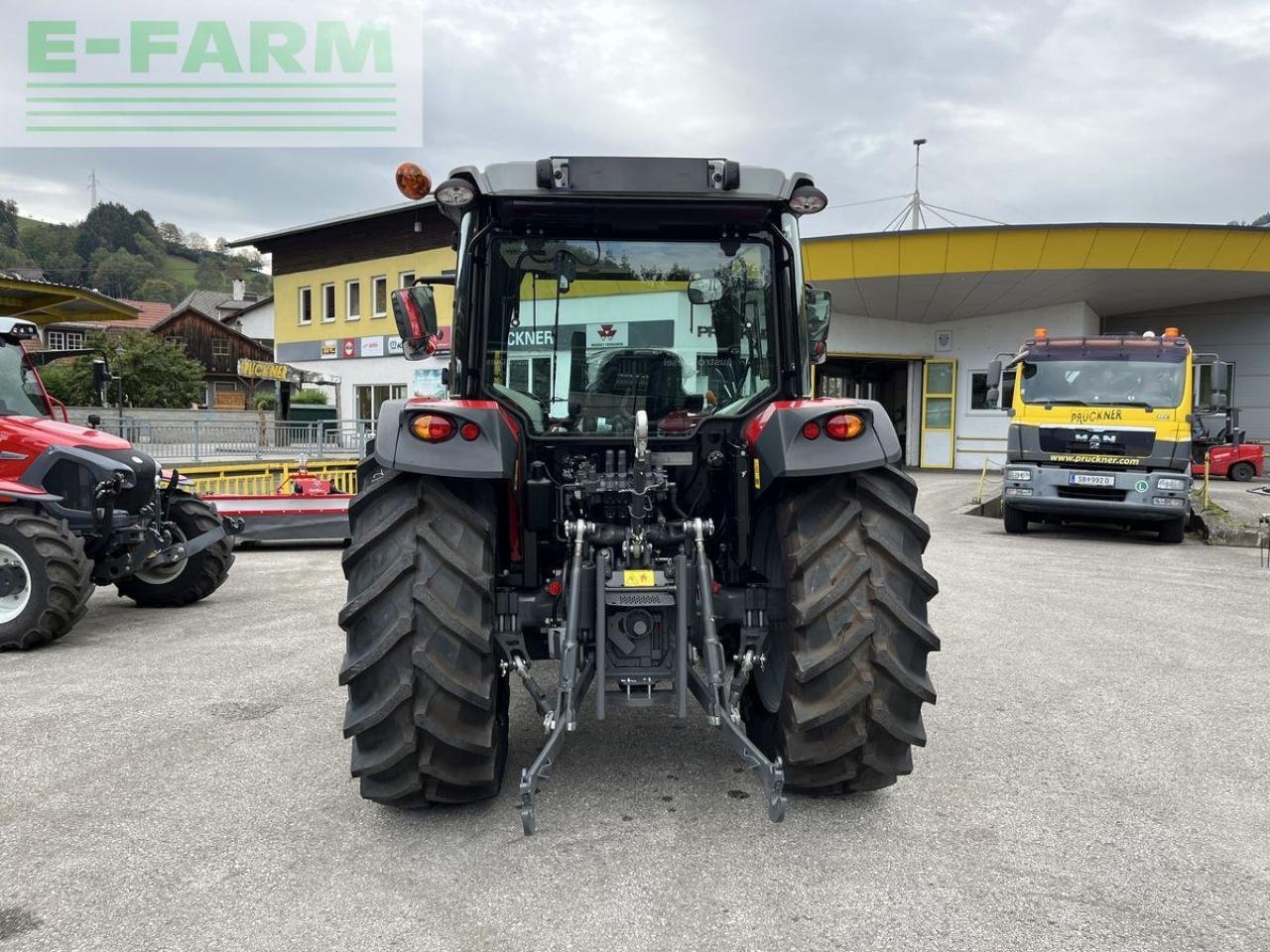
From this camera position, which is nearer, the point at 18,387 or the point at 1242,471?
the point at 18,387

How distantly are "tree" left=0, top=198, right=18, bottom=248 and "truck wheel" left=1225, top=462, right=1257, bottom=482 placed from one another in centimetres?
8527

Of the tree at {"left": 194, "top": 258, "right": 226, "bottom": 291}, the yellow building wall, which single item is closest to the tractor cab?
the yellow building wall

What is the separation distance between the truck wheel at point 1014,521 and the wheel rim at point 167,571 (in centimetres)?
1014

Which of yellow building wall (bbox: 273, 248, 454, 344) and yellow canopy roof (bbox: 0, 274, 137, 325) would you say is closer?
yellow canopy roof (bbox: 0, 274, 137, 325)

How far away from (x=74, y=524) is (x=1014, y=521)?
36.2 ft

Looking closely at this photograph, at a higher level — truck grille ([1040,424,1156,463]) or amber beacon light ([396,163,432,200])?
amber beacon light ([396,163,432,200])

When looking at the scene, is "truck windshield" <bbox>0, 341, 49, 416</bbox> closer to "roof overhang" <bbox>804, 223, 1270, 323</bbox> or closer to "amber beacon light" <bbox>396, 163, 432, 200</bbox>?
"amber beacon light" <bbox>396, 163, 432, 200</bbox>

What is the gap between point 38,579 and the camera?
569 centimetres

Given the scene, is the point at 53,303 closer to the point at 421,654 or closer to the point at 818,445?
the point at 421,654

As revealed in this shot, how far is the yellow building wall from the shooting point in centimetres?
2739

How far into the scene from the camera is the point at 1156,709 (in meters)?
4.57

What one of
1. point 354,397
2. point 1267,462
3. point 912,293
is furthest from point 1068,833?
point 354,397

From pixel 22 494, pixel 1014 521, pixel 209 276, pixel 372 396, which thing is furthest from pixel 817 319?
pixel 209 276

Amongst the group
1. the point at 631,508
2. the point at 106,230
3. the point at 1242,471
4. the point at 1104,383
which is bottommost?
the point at 1242,471
